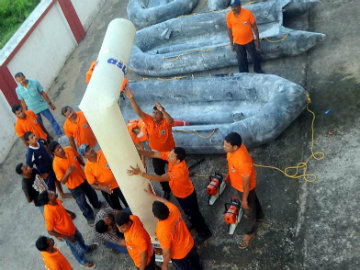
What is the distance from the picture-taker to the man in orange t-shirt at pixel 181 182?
4.39m

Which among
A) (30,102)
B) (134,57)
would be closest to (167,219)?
(30,102)

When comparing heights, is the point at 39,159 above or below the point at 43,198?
below

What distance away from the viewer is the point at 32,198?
5227mm

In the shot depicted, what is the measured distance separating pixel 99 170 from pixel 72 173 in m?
0.56

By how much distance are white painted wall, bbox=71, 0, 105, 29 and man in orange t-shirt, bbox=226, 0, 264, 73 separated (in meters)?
5.70

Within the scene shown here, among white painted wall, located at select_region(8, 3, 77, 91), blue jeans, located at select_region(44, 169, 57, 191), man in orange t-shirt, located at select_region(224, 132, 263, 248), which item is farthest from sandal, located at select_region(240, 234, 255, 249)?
white painted wall, located at select_region(8, 3, 77, 91)

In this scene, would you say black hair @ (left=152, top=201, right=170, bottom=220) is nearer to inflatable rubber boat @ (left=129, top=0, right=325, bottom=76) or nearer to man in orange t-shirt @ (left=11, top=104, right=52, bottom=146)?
man in orange t-shirt @ (left=11, top=104, right=52, bottom=146)

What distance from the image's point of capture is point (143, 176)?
448 cm

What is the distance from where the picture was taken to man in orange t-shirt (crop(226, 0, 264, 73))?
259 inches

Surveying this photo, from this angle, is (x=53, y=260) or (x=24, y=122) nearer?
(x=53, y=260)

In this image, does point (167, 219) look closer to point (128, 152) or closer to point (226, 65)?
point (128, 152)

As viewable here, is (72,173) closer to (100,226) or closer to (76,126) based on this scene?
(76,126)

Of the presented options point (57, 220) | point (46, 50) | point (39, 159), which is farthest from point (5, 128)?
point (57, 220)

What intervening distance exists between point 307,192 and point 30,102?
16.7ft
